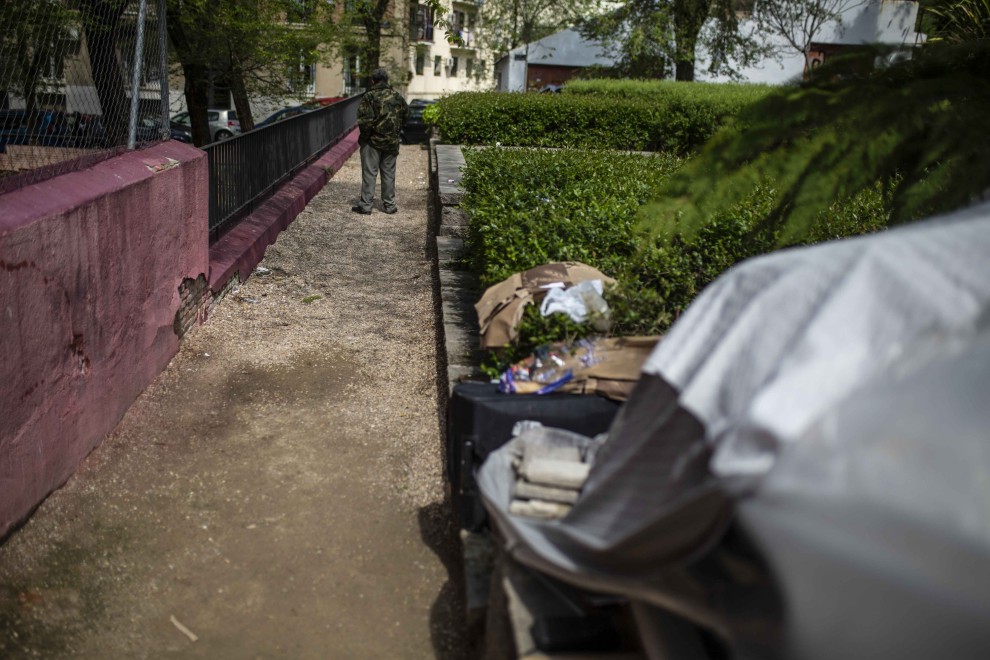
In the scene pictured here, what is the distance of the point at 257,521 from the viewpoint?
166 inches

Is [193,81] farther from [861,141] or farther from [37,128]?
[861,141]

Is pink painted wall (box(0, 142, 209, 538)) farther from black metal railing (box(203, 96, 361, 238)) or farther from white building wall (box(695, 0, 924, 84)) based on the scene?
white building wall (box(695, 0, 924, 84))

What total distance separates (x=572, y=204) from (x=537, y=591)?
4122mm

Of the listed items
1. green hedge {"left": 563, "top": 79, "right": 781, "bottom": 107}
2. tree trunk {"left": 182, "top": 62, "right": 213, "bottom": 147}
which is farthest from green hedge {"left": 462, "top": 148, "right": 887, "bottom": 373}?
green hedge {"left": 563, "top": 79, "right": 781, "bottom": 107}

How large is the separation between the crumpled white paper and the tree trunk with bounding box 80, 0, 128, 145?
3.15 m

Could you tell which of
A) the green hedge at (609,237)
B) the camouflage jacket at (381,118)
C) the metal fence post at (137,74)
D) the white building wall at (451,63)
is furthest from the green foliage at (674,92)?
the white building wall at (451,63)

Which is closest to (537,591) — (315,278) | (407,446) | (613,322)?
(613,322)

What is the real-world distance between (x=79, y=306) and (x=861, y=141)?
361 cm

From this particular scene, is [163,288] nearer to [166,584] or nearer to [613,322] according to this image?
[166,584]

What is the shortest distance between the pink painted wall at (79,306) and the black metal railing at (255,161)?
73.2 inches

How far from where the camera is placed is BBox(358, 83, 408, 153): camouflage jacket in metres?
12.0

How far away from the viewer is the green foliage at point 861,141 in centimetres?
294

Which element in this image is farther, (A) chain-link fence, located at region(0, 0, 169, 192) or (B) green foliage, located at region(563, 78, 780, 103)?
(B) green foliage, located at region(563, 78, 780, 103)

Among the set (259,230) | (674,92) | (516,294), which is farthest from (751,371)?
(674,92)
